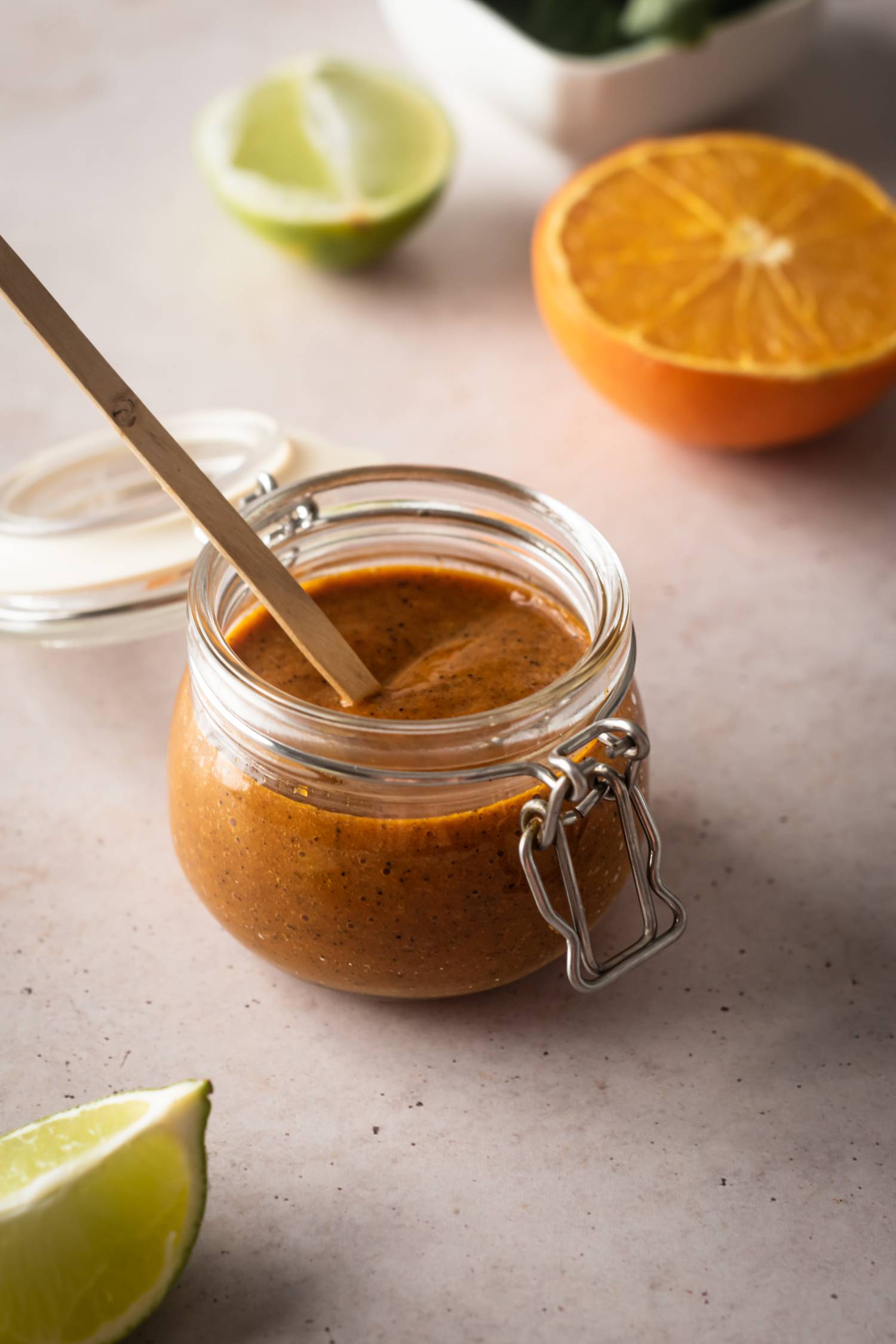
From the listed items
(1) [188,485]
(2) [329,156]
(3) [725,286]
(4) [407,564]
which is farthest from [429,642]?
(2) [329,156]

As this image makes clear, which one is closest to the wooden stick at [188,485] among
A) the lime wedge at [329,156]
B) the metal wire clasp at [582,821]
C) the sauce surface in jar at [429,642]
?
the sauce surface in jar at [429,642]

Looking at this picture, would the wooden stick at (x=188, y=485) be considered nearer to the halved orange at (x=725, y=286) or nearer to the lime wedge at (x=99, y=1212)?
the lime wedge at (x=99, y=1212)

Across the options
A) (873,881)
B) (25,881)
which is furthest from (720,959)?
(25,881)

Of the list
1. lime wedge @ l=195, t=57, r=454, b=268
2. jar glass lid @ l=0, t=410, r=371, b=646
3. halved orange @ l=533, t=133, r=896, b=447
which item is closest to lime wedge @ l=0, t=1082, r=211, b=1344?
jar glass lid @ l=0, t=410, r=371, b=646

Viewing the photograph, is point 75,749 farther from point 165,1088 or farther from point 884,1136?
point 884,1136

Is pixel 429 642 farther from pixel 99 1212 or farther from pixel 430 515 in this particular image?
pixel 99 1212

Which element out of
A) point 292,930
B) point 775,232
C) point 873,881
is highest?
point 292,930

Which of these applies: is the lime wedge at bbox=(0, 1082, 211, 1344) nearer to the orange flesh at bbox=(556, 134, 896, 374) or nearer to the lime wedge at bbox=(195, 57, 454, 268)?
the orange flesh at bbox=(556, 134, 896, 374)
